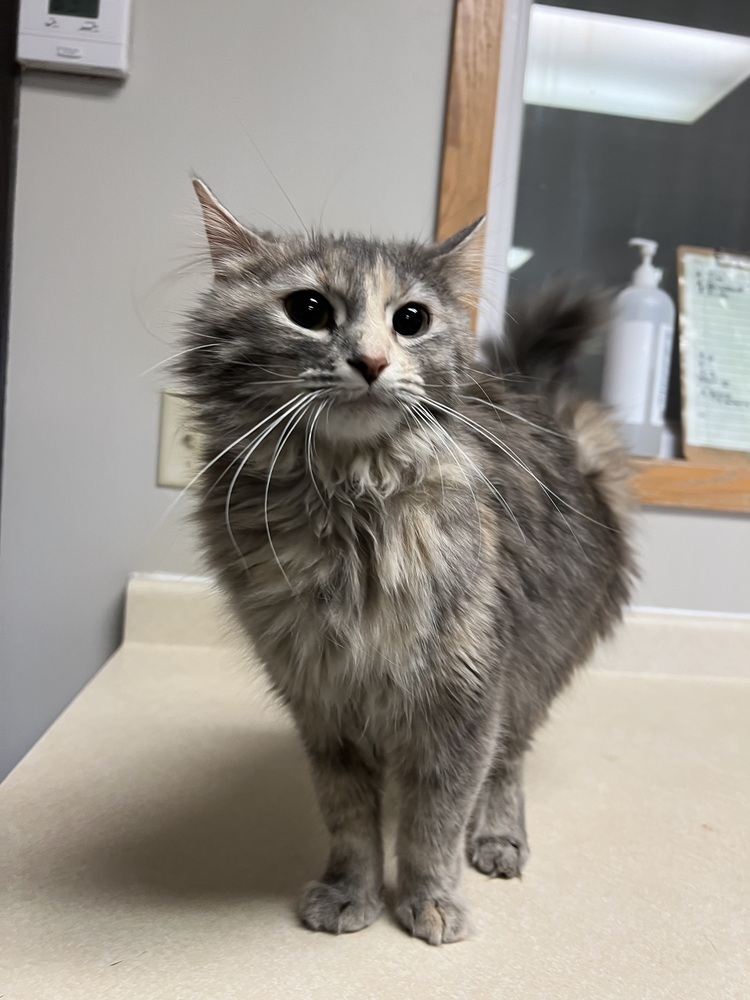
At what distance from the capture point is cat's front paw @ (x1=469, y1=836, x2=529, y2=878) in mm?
800

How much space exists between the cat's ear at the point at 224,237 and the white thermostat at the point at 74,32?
0.65 meters

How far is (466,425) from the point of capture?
76 centimetres

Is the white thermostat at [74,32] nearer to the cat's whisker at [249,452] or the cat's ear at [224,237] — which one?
the cat's ear at [224,237]

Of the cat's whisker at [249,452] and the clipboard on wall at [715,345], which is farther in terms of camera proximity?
the clipboard on wall at [715,345]

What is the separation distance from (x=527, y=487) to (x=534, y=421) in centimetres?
15

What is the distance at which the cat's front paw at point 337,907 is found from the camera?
2.21ft

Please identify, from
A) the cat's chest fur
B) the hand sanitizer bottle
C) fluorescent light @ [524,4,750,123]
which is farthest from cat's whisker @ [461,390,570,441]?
fluorescent light @ [524,4,750,123]

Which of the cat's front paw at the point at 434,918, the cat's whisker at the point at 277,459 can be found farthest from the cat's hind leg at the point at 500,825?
the cat's whisker at the point at 277,459

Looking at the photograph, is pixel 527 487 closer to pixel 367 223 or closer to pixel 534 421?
pixel 534 421

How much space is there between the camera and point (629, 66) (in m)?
1.50

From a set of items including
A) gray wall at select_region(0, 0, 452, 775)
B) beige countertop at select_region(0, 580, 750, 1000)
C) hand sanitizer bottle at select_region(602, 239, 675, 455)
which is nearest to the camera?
beige countertop at select_region(0, 580, 750, 1000)

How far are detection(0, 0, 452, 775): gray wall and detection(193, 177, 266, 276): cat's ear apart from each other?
484 millimetres

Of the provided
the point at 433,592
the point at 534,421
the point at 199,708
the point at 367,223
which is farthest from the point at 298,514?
the point at 367,223

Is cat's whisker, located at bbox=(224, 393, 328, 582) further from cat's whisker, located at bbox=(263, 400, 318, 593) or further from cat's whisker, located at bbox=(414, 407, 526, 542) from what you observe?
cat's whisker, located at bbox=(414, 407, 526, 542)
